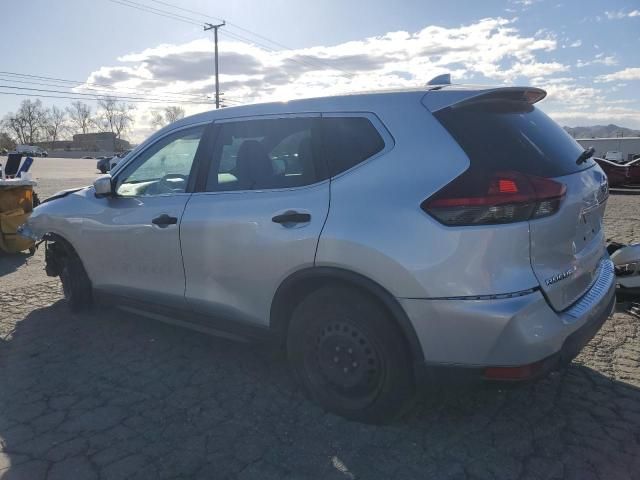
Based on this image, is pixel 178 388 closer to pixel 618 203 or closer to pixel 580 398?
pixel 580 398

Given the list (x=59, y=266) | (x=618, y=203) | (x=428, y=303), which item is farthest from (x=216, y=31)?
(x=428, y=303)

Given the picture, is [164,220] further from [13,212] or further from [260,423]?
[13,212]

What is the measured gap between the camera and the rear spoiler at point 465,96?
2.67 m

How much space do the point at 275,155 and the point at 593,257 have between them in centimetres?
198

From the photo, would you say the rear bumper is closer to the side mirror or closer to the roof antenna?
the roof antenna

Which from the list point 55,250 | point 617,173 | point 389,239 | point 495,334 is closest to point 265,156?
point 389,239

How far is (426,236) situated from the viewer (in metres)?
2.47

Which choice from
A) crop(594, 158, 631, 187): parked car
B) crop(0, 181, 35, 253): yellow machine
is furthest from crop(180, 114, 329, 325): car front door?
crop(594, 158, 631, 187): parked car

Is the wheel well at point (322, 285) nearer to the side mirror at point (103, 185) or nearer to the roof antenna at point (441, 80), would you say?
the roof antenna at point (441, 80)

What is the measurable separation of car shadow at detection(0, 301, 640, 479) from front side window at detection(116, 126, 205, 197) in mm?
1304

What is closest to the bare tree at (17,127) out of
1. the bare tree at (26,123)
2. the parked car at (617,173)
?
the bare tree at (26,123)

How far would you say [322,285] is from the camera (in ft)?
9.62

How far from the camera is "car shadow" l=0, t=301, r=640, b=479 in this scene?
8.54ft

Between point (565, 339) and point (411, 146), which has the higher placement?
point (411, 146)
